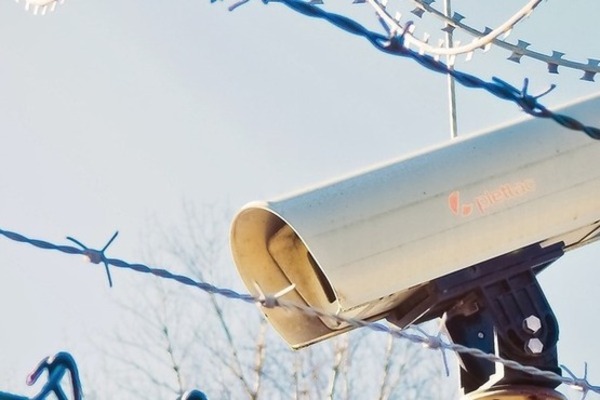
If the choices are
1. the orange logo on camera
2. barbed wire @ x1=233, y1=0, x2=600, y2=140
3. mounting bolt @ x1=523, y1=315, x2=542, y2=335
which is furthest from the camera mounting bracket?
barbed wire @ x1=233, y1=0, x2=600, y2=140

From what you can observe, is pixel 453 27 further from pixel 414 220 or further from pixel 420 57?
pixel 420 57

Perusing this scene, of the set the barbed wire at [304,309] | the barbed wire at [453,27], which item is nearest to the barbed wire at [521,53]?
the barbed wire at [453,27]

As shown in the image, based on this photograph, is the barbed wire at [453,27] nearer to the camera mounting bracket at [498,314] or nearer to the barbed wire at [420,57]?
the camera mounting bracket at [498,314]

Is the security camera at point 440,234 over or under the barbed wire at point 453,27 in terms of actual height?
under

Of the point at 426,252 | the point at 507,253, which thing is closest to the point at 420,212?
the point at 426,252

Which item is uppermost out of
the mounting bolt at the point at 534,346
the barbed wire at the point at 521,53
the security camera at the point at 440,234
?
the barbed wire at the point at 521,53

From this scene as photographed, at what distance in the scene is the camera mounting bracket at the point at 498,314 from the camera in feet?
11.8

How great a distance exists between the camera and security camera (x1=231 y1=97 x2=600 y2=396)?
3363 mm

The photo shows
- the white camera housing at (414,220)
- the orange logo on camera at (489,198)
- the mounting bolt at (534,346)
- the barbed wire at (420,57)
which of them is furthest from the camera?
the mounting bolt at (534,346)

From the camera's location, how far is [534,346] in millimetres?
3584

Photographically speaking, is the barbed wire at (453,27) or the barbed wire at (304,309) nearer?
the barbed wire at (304,309)

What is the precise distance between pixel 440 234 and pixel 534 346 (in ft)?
1.44

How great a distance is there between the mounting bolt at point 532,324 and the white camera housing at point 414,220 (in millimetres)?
198

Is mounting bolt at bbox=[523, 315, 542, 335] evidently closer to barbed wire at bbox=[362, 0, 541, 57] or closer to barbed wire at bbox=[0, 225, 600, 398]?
barbed wire at bbox=[0, 225, 600, 398]
